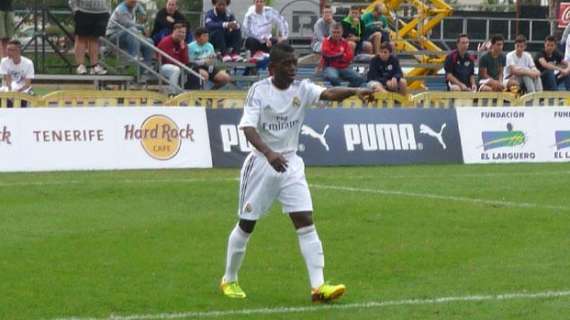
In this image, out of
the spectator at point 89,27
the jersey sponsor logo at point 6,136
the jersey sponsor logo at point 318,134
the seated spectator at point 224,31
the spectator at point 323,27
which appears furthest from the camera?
the spectator at point 323,27

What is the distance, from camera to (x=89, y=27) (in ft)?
81.9

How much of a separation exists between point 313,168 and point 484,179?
2.86 metres

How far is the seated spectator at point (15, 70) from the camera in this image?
22670 mm

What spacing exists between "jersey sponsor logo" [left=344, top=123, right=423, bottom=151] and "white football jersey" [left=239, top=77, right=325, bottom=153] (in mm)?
10859

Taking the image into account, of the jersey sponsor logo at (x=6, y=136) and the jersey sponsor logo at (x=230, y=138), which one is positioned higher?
the jersey sponsor logo at (x=6, y=136)

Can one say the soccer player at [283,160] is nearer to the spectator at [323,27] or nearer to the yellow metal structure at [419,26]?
the spectator at [323,27]

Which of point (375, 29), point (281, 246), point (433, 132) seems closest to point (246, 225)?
point (281, 246)

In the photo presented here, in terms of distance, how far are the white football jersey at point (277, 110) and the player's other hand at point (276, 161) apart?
295 mm

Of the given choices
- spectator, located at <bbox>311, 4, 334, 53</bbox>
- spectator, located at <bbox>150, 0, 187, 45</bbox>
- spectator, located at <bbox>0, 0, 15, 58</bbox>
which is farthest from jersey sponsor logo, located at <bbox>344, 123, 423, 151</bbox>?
spectator, located at <bbox>0, 0, 15, 58</bbox>

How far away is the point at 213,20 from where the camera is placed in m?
26.4

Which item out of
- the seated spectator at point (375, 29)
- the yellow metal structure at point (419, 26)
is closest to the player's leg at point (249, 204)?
the seated spectator at point (375, 29)

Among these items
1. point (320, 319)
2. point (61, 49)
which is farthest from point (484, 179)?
point (61, 49)

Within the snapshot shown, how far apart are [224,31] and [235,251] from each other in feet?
54.4

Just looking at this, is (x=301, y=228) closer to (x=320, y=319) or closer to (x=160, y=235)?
(x=320, y=319)
